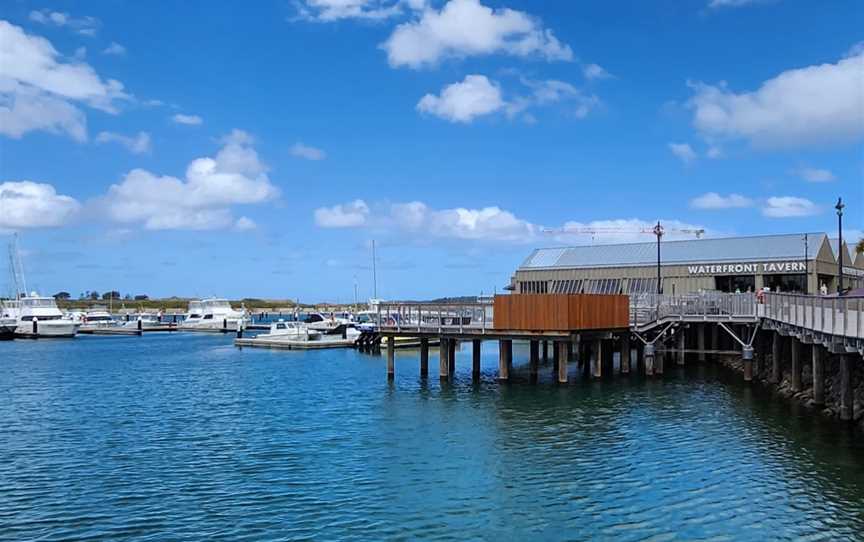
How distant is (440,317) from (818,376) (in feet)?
62.9

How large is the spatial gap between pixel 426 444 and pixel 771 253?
51.9 m

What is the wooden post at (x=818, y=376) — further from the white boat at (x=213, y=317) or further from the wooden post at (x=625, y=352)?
the white boat at (x=213, y=317)

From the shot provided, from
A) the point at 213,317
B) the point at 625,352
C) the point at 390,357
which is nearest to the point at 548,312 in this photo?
the point at 625,352

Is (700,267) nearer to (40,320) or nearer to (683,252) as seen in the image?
(683,252)

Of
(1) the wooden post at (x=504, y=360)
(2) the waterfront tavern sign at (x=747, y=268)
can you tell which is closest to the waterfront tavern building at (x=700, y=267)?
(2) the waterfront tavern sign at (x=747, y=268)

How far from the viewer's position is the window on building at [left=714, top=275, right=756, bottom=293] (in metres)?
67.4

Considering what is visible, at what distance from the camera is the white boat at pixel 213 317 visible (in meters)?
119

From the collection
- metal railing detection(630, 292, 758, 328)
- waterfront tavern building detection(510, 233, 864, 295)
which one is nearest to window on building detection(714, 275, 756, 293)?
waterfront tavern building detection(510, 233, 864, 295)

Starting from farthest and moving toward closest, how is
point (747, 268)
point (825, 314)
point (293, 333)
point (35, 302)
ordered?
point (35, 302) → point (293, 333) → point (747, 268) → point (825, 314)

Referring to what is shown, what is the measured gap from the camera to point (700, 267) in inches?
2739

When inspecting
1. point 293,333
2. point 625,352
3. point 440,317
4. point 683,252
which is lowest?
point 293,333

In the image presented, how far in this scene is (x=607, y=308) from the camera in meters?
42.2

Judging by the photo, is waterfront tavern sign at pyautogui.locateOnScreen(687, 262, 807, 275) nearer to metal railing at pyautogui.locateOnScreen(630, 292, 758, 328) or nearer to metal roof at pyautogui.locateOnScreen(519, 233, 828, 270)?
metal roof at pyautogui.locateOnScreen(519, 233, 828, 270)

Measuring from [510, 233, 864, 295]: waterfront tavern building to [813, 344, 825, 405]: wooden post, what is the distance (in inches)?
1292
